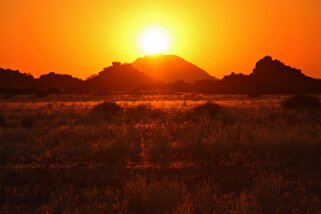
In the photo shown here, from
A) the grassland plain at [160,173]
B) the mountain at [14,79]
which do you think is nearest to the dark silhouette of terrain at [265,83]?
the mountain at [14,79]

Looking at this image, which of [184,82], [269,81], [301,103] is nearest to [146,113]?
[301,103]

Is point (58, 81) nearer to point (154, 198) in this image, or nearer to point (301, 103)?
point (301, 103)

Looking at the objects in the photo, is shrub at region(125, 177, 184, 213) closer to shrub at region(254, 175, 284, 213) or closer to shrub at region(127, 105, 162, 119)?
shrub at region(254, 175, 284, 213)

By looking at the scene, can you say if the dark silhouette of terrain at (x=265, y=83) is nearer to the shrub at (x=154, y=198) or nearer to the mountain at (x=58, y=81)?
the mountain at (x=58, y=81)

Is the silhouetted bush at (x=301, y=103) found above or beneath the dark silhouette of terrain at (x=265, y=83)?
above

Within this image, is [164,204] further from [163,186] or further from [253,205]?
[253,205]

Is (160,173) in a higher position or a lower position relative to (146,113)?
higher

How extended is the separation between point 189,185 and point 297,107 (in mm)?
35556

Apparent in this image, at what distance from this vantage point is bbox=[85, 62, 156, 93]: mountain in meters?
177

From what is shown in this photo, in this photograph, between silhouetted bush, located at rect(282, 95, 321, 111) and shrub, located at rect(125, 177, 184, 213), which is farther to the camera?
silhouetted bush, located at rect(282, 95, 321, 111)

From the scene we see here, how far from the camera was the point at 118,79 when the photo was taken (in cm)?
18400

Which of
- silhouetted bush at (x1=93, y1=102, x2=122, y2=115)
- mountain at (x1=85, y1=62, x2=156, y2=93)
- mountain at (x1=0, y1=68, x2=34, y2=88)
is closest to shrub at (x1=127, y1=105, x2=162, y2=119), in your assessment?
silhouetted bush at (x1=93, y1=102, x2=122, y2=115)

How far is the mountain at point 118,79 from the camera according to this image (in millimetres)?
177175

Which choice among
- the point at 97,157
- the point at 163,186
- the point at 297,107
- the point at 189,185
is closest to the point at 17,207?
the point at 163,186
